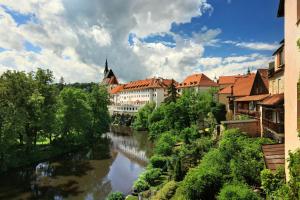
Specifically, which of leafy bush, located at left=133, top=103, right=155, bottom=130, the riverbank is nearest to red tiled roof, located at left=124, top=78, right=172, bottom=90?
leafy bush, located at left=133, top=103, right=155, bottom=130

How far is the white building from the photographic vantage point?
9556 cm

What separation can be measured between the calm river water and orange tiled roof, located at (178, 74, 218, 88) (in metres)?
39.5

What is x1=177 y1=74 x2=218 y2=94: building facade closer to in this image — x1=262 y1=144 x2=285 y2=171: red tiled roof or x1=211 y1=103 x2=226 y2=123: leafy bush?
x1=211 y1=103 x2=226 y2=123: leafy bush

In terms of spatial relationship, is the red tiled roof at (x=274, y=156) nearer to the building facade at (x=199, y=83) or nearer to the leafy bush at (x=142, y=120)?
the leafy bush at (x=142, y=120)

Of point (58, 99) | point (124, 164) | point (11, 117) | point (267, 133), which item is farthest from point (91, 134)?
point (267, 133)

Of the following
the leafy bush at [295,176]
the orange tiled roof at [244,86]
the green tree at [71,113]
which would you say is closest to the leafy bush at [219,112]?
the orange tiled roof at [244,86]

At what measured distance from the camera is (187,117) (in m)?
46.6

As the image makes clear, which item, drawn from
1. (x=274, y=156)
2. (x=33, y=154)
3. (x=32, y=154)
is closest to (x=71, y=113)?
(x=33, y=154)

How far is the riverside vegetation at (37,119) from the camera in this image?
3334 cm

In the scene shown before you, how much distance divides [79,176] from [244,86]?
880 inches

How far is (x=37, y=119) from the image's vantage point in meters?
38.5

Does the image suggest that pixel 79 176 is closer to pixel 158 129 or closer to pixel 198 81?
pixel 158 129

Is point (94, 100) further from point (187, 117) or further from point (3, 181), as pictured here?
point (3, 181)

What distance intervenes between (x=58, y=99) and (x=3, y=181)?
1701cm
